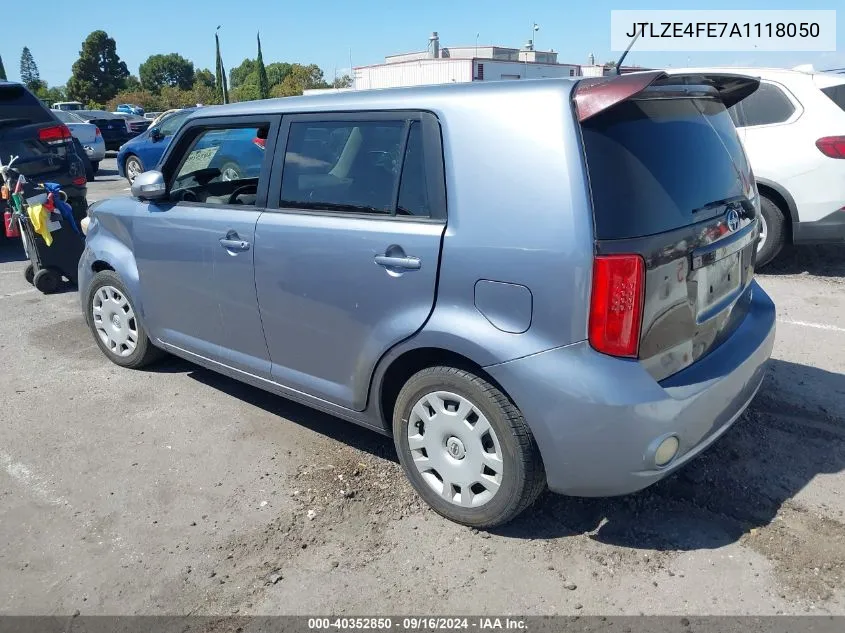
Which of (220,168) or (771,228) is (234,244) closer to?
(220,168)

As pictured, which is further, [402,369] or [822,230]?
[822,230]

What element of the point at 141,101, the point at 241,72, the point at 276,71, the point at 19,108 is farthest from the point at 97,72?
the point at 19,108

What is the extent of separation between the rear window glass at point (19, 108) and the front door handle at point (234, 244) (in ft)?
18.2

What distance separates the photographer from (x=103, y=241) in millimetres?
4734

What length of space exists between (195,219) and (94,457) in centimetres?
140

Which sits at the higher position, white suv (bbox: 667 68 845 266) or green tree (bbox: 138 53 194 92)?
green tree (bbox: 138 53 194 92)

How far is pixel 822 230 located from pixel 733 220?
13.3 ft

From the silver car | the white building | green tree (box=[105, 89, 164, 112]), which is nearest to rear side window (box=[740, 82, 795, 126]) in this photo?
the silver car

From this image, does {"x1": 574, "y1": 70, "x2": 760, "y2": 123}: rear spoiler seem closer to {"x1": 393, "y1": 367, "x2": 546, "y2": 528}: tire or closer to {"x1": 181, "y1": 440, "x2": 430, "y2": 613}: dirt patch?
{"x1": 393, "y1": 367, "x2": 546, "y2": 528}: tire

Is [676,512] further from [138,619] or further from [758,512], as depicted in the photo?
[138,619]

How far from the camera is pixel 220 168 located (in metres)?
4.45

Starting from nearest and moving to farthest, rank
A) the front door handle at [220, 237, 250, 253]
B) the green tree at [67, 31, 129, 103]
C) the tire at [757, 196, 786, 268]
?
1. the front door handle at [220, 237, 250, 253]
2. the tire at [757, 196, 786, 268]
3. the green tree at [67, 31, 129, 103]

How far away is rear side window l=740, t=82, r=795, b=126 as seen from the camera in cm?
648

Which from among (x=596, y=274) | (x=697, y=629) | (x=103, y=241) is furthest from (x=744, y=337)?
(x=103, y=241)
